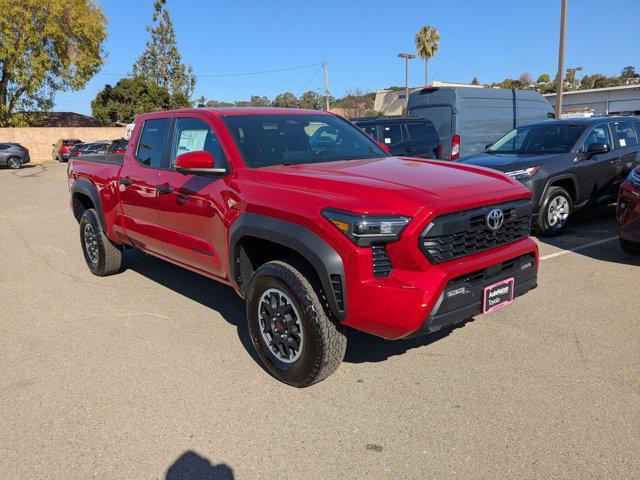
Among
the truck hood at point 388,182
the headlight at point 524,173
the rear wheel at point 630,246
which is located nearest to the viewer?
the truck hood at point 388,182

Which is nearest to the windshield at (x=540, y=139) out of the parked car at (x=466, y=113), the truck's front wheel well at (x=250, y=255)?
the parked car at (x=466, y=113)

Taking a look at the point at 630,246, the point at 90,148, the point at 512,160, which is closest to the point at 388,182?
the point at 630,246

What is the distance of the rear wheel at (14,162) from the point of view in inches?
1179

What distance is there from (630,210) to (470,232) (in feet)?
11.8

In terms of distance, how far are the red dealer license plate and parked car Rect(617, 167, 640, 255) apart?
317 cm

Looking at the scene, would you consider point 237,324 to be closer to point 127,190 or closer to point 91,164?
point 127,190

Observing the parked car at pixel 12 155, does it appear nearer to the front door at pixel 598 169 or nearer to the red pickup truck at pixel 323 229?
the red pickup truck at pixel 323 229

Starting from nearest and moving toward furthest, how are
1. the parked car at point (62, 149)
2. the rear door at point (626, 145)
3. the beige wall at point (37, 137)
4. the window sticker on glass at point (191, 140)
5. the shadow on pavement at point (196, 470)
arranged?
1. the shadow on pavement at point (196, 470)
2. the window sticker on glass at point (191, 140)
3. the rear door at point (626, 145)
4. the parked car at point (62, 149)
5. the beige wall at point (37, 137)

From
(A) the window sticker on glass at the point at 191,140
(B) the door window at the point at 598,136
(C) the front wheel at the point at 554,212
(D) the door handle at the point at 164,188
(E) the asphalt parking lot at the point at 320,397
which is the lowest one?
(E) the asphalt parking lot at the point at 320,397

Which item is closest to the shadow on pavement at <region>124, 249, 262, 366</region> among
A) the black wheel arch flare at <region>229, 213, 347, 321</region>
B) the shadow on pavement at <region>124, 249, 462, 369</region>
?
the shadow on pavement at <region>124, 249, 462, 369</region>

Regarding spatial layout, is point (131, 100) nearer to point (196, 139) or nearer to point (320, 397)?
point (196, 139)

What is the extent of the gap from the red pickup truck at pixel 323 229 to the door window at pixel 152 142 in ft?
0.08

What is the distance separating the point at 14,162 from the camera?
98.6 ft

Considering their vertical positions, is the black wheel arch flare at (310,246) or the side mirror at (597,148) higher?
the side mirror at (597,148)
